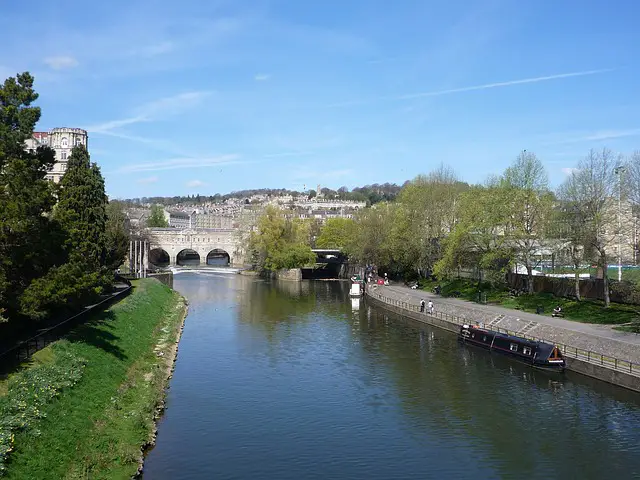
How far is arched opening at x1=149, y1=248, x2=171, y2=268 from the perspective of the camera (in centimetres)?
14496

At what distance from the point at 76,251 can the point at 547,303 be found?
120 ft

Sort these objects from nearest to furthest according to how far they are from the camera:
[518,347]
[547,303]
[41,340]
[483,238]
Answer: [41,340], [518,347], [547,303], [483,238]

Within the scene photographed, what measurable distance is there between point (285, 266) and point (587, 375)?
249 feet

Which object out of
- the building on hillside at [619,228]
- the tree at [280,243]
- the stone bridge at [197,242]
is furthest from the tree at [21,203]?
the stone bridge at [197,242]

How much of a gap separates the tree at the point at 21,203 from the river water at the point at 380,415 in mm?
8945

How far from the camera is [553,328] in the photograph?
43.0 metres

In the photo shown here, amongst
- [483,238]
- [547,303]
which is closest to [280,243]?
[483,238]

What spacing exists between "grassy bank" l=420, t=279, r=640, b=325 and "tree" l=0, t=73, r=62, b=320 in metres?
35.2

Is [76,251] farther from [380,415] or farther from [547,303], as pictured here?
[547,303]

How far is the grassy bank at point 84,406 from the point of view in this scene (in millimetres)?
19859

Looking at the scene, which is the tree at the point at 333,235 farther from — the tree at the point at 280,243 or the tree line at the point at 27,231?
the tree line at the point at 27,231

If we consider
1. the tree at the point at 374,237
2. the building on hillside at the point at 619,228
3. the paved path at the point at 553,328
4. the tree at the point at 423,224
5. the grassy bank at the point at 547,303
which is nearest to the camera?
the paved path at the point at 553,328

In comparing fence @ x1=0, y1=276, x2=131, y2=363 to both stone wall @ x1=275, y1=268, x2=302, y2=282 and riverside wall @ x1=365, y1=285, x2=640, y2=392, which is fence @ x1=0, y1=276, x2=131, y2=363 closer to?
riverside wall @ x1=365, y1=285, x2=640, y2=392

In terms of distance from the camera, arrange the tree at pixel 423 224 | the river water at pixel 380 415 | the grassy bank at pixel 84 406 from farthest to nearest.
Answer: the tree at pixel 423 224 → the river water at pixel 380 415 → the grassy bank at pixel 84 406
